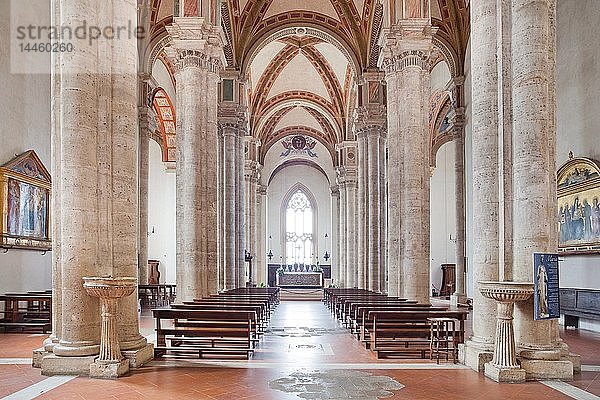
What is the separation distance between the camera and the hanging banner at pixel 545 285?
956 centimetres

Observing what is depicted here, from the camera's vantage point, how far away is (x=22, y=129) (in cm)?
1933

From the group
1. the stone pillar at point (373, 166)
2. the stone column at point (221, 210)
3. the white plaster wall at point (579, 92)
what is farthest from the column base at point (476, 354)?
the stone column at point (221, 210)

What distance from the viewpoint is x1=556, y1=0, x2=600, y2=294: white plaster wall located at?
650 inches

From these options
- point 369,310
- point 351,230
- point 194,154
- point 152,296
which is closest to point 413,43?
point 194,154

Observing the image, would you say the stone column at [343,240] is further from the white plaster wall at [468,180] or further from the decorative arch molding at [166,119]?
the white plaster wall at [468,180]

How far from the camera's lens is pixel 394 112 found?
744 inches

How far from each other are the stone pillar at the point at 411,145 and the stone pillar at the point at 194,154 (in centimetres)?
493

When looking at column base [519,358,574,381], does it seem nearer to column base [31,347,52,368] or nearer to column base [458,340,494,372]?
column base [458,340,494,372]

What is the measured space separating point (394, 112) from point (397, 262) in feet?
13.5

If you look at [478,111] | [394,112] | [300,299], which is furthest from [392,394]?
[300,299]

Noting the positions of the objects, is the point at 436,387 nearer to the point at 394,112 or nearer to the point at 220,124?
the point at 394,112

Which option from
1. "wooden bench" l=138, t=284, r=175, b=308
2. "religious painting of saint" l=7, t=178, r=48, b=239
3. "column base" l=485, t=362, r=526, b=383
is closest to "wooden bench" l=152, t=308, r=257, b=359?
"column base" l=485, t=362, r=526, b=383

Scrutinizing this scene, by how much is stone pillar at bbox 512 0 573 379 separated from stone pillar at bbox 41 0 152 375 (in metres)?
5.92

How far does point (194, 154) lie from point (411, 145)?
571 centimetres
